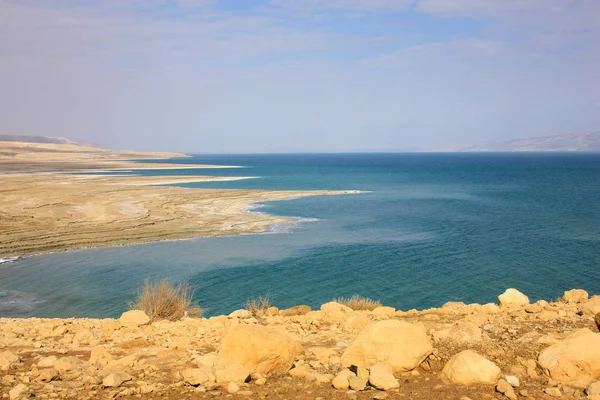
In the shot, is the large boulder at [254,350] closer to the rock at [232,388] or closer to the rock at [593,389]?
the rock at [232,388]

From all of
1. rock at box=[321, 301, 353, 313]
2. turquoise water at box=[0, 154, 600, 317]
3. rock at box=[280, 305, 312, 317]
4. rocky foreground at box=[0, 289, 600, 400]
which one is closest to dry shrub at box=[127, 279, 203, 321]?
rock at box=[280, 305, 312, 317]

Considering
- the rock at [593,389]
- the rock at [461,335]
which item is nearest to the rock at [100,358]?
the rock at [461,335]

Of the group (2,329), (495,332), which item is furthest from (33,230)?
(495,332)

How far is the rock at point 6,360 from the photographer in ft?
22.7

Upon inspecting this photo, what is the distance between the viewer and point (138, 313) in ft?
32.6

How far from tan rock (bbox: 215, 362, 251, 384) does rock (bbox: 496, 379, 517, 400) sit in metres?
3.01

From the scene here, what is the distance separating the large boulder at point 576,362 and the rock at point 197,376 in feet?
13.6

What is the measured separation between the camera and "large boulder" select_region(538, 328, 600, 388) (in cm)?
609

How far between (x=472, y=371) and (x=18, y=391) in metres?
5.37

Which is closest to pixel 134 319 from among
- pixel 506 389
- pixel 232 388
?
pixel 232 388

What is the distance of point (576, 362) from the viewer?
6164mm

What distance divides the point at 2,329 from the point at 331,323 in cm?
624

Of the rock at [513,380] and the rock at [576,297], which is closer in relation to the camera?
the rock at [513,380]

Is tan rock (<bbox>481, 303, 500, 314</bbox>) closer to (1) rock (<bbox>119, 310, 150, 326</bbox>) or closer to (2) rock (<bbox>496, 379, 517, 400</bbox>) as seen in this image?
(2) rock (<bbox>496, 379, 517, 400</bbox>)
